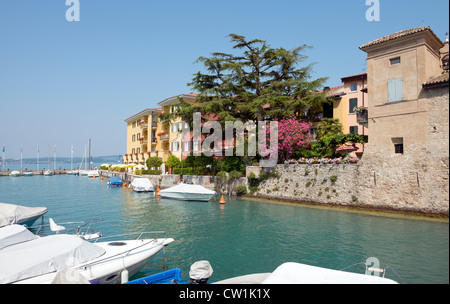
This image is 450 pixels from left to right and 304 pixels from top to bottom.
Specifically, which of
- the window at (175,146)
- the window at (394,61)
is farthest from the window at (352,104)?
the window at (175,146)

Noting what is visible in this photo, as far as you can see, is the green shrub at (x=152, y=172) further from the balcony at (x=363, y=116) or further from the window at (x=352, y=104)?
the balcony at (x=363, y=116)

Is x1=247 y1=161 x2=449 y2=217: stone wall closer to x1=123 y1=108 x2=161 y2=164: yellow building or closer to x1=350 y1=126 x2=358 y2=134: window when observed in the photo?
x1=350 y1=126 x2=358 y2=134: window

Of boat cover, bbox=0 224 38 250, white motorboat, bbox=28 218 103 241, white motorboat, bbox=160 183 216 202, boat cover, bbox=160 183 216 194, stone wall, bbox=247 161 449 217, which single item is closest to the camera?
boat cover, bbox=0 224 38 250

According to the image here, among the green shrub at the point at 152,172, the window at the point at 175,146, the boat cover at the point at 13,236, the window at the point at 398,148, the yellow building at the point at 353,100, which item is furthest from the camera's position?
the window at the point at 175,146

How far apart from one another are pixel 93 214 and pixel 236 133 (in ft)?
61.6

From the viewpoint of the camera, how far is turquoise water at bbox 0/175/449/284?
11766 millimetres

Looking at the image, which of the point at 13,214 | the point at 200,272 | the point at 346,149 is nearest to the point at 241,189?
the point at 346,149

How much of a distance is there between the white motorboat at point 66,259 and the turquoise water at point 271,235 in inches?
44.2

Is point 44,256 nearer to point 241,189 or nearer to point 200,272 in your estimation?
point 200,272

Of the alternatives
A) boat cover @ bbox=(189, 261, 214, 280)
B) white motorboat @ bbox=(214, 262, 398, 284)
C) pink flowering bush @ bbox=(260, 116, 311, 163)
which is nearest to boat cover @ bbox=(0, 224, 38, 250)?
boat cover @ bbox=(189, 261, 214, 280)

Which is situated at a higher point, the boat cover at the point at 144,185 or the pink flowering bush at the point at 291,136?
the pink flowering bush at the point at 291,136

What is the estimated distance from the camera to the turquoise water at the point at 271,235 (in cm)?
1177
